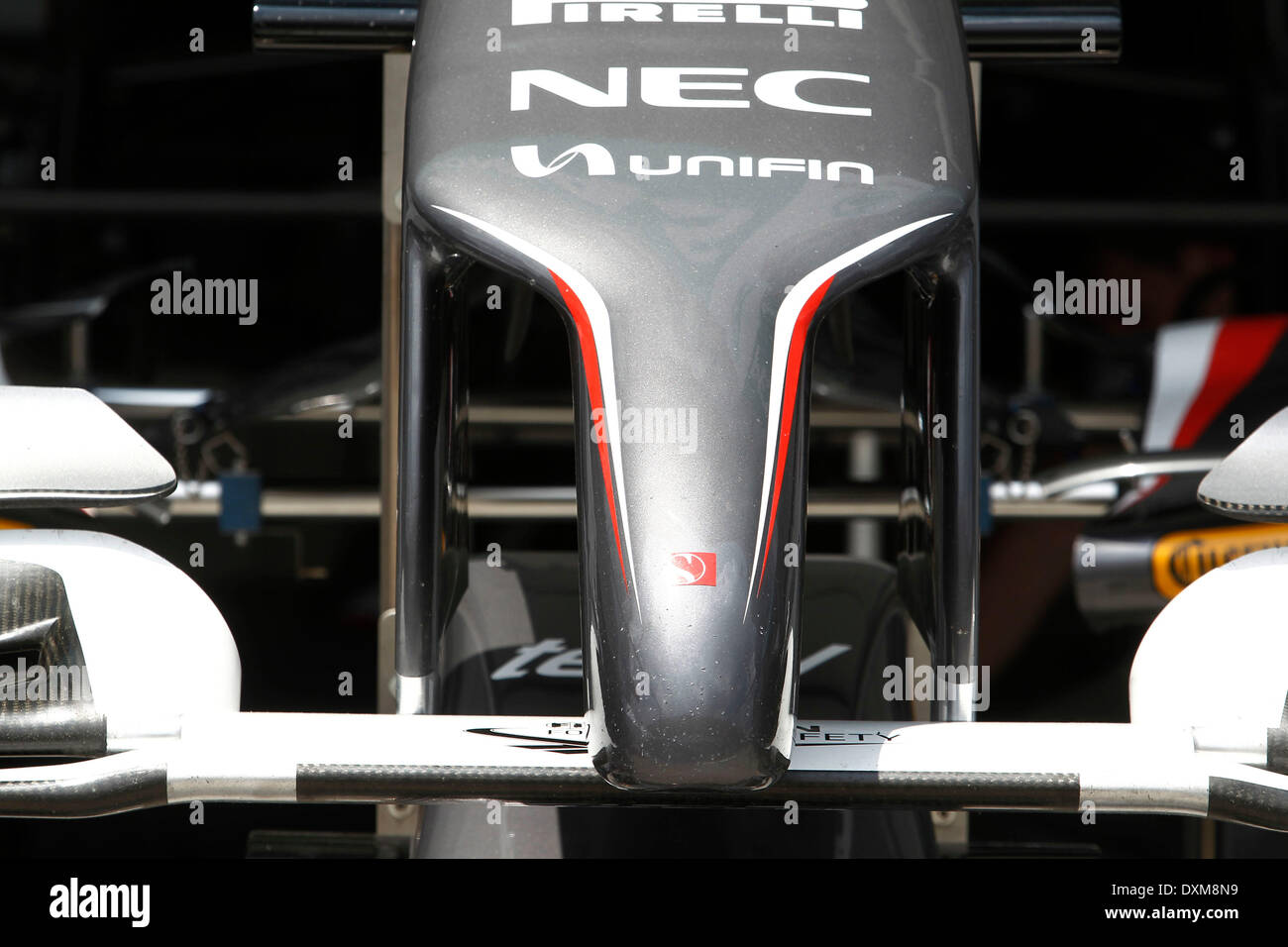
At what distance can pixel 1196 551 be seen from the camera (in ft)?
3.81

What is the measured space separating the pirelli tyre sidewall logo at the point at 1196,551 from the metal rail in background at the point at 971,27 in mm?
425

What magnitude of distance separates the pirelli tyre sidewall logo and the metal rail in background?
1.39 feet

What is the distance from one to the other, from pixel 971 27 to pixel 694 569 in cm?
48

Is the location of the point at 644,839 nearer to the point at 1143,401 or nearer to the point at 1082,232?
the point at 1143,401

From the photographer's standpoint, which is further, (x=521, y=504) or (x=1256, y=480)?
(x=521, y=504)

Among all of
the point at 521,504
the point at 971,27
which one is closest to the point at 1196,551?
the point at 971,27

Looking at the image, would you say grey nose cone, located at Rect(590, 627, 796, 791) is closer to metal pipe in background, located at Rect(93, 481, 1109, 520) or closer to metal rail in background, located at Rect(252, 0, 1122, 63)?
metal rail in background, located at Rect(252, 0, 1122, 63)

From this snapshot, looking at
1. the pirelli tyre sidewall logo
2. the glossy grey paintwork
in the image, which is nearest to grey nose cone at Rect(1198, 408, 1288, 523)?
the glossy grey paintwork

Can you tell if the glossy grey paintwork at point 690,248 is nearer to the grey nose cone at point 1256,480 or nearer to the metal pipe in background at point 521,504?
the grey nose cone at point 1256,480

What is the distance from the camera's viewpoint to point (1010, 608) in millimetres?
1953

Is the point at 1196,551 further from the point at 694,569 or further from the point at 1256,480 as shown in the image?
the point at 694,569

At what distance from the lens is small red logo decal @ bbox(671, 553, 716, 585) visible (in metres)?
0.62

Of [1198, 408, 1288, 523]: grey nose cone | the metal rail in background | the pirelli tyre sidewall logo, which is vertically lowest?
the pirelli tyre sidewall logo
